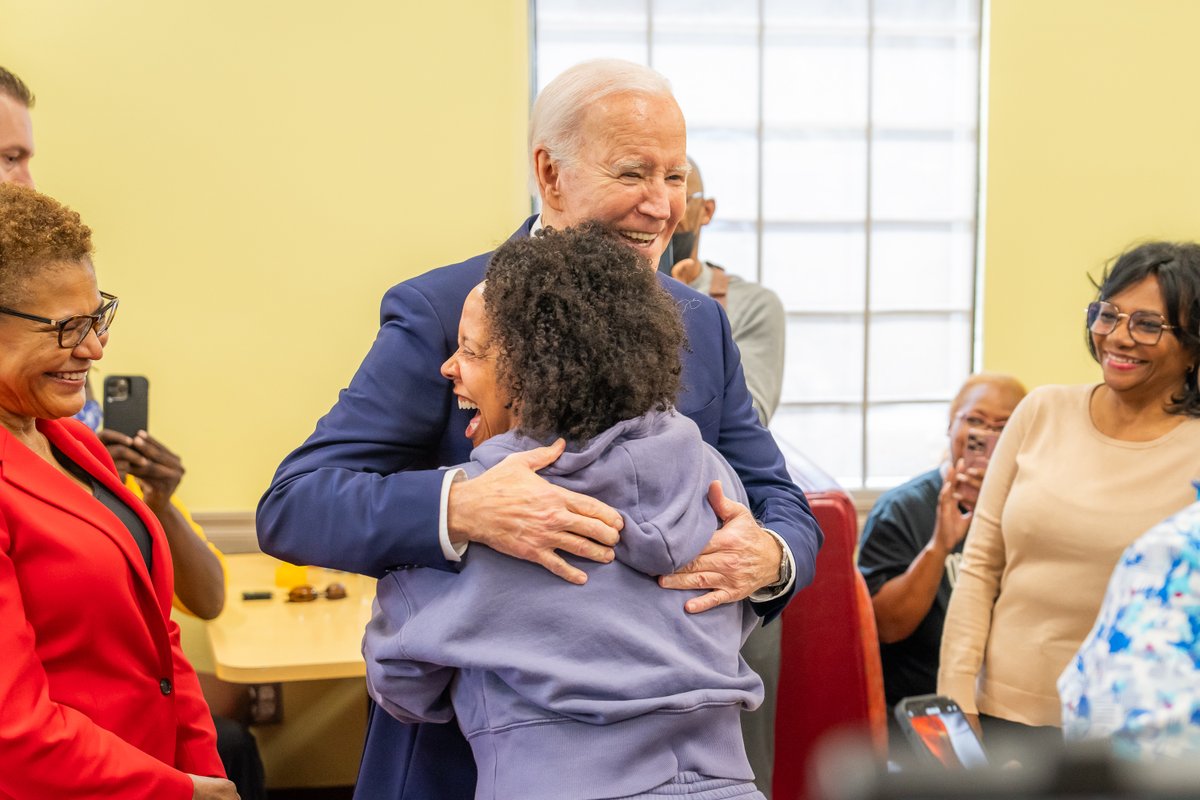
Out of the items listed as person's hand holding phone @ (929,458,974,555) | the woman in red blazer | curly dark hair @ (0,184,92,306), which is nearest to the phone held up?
person's hand holding phone @ (929,458,974,555)

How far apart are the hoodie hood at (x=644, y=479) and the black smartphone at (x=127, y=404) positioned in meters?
1.61

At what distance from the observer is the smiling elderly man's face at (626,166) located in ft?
4.86

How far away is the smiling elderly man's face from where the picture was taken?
4.86 feet

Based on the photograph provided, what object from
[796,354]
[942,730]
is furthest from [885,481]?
[942,730]

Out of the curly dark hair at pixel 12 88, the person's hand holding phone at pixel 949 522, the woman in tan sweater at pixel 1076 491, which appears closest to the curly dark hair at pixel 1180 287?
the woman in tan sweater at pixel 1076 491

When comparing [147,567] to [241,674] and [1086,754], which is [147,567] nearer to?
[241,674]

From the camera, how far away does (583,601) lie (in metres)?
1.12

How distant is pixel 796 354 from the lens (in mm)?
4199

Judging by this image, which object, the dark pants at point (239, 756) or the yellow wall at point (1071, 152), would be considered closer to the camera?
the dark pants at point (239, 756)

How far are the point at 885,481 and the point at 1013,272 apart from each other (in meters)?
0.88

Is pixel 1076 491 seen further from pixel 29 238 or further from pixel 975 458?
pixel 29 238

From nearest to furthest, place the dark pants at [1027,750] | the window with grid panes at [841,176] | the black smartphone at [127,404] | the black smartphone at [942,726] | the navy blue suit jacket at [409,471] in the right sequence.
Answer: the dark pants at [1027,750] → the navy blue suit jacket at [409,471] → the black smartphone at [942,726] → the black smartphone at [127,404] → the window with grid panes at [841,176]

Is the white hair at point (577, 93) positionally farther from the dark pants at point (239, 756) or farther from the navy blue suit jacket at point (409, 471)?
the dark pants at point (239, 756)

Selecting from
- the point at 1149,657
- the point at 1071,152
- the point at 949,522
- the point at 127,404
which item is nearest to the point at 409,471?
the point at 1149,657
